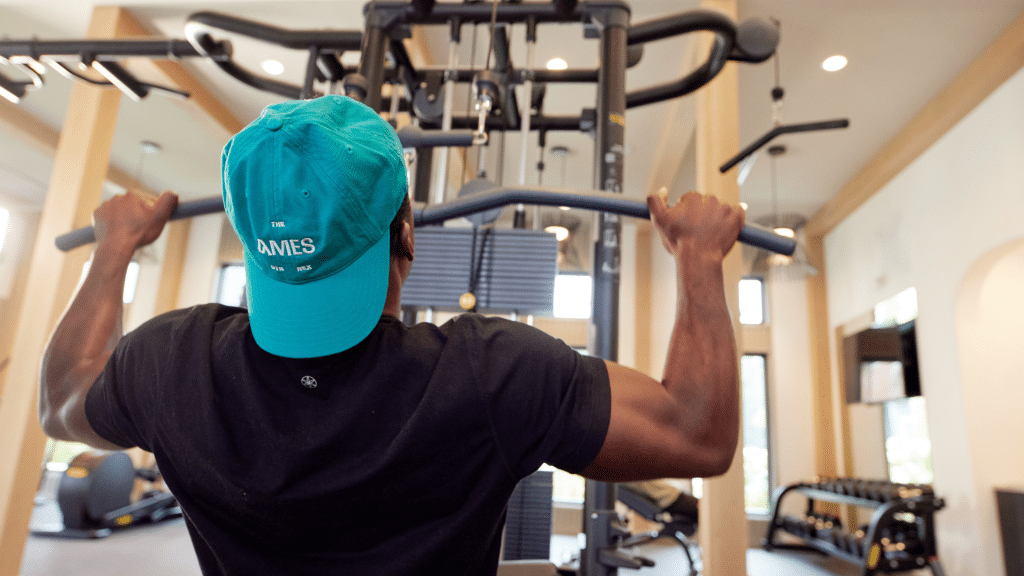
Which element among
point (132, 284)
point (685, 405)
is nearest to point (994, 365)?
point (685, 405)

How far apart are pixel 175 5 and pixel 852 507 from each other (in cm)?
728

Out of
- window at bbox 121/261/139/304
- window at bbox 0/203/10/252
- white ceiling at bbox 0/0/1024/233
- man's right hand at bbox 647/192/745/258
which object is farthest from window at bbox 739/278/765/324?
window at bbox 0/203/10/252

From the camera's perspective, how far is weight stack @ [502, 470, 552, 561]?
5.49 ft

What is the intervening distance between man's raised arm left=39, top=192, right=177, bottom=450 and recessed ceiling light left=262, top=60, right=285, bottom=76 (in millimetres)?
4018

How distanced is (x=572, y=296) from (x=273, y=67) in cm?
442

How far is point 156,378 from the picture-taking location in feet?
2.09

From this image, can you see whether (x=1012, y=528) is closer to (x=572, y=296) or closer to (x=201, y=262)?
(x=572, y=296)

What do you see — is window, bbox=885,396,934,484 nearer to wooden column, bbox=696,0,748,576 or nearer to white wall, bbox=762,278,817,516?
white wall, bbox=762,278,817,516

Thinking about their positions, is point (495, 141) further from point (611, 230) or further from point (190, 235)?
point (190, 235)

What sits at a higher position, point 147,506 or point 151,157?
point 151,157

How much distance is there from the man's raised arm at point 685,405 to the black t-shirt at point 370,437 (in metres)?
0.02

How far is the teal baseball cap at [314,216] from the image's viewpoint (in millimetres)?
553

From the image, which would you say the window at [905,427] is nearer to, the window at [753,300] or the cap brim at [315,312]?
the window at [753,300]

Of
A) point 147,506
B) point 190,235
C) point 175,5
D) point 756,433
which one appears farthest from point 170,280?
point 756,433
